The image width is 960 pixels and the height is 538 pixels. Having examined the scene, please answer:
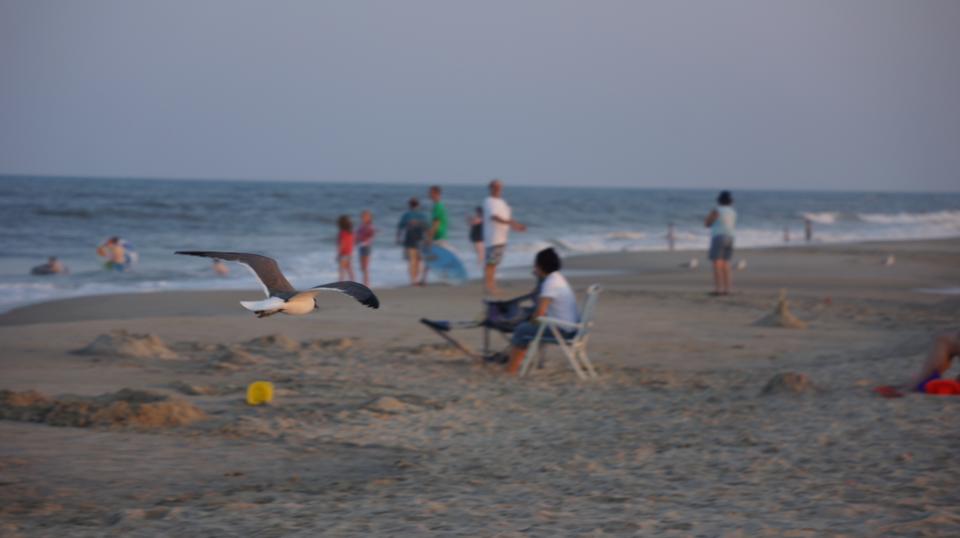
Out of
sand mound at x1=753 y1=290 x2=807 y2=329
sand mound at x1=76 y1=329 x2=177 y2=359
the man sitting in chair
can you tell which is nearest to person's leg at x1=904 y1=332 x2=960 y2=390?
the man sitting in chair

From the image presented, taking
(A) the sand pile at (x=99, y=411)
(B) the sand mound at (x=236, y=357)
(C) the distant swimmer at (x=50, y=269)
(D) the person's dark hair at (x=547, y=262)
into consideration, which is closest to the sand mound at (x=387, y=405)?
(A) the sand pile at (x=99, y=411)

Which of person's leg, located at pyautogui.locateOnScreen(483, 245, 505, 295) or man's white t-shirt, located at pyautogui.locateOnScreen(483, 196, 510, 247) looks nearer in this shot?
man's white t-shirt, located at pyautogui.locateOnScreen(483, 196, 510, 247)

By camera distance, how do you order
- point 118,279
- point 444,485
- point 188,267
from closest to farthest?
1. point 444,485
2. point 118,279
3. point 188,267

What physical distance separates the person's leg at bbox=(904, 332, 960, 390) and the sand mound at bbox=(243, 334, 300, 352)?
5543mm

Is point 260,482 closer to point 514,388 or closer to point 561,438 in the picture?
point 561,438

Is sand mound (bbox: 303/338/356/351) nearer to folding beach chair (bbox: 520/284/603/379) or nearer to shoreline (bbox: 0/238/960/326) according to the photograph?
folding beach chair (bbox: 520/284/603/379)

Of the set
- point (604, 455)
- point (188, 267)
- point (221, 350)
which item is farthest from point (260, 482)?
point (188, 267)

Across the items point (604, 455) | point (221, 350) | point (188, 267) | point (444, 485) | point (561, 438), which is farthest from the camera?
point (188, 267)

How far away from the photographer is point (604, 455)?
6.05 metres

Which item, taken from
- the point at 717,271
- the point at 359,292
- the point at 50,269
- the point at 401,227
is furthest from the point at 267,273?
the point at 50,269

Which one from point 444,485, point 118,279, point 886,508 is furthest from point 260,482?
point 118,279

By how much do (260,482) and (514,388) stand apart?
3.12 meters

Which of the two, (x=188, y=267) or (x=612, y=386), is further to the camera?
(x=188, y=267)

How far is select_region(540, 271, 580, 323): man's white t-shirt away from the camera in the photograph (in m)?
8.67
